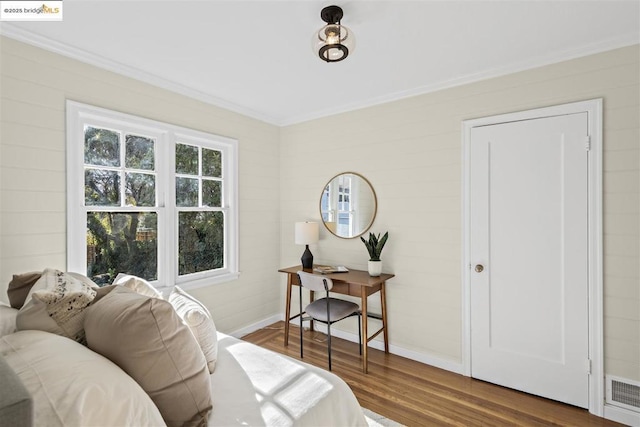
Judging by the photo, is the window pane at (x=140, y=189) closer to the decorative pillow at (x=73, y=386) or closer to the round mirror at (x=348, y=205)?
the round mirror at (x=348, y=205)

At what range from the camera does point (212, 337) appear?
1.62 m

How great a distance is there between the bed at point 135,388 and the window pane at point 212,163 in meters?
2.12

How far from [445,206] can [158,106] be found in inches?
109

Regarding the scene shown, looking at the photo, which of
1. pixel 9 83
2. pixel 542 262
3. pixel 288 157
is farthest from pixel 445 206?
pixel 9 83

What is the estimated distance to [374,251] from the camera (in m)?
3.14

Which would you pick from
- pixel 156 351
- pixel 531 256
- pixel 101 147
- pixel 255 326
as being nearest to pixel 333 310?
pixel 255 326

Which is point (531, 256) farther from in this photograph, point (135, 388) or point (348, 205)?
point (135, 388)

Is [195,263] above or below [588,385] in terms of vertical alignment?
above

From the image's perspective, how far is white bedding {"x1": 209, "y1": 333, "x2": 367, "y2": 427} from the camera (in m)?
1.26

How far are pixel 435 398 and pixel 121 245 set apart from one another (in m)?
2.84

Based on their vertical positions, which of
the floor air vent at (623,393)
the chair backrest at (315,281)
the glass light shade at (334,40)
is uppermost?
the glass light shade at (334,40)

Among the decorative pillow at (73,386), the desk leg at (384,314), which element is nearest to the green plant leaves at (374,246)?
the desk leg at (384,314)

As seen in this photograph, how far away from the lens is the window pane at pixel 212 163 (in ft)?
11.1

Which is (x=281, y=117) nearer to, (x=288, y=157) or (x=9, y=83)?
(x=288, y=157)
